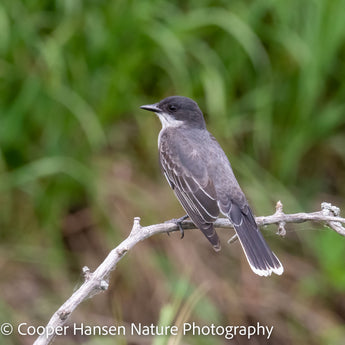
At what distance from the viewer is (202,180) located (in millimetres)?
4273

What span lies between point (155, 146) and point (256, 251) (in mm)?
2015

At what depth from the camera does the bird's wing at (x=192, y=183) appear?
154 inches

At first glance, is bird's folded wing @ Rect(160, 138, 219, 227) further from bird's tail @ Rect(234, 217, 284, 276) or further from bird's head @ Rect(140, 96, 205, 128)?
bird's head @ Rect(140, 96, 205, 128)

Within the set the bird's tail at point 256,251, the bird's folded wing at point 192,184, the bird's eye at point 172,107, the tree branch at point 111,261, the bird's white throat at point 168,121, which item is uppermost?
the bird's eye at point 172,107

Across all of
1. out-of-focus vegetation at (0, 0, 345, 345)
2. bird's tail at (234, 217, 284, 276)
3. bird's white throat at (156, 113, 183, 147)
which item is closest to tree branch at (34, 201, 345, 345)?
bird's tail at (234, 217, 284, 276)

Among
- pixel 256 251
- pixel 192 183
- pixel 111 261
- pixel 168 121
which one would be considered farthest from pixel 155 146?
pixel 111 261

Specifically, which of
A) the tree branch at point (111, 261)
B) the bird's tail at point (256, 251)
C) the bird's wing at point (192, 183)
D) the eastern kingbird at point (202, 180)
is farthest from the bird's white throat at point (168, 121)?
the tree branch at point (111, 261)

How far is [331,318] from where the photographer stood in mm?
5469

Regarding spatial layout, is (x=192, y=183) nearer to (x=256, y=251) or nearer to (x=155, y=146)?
(x=256, y=251)

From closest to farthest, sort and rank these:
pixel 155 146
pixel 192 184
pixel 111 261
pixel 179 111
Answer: pixel 111 261 < pixel 192 184 < pixel 179 111 < pixel 155 146

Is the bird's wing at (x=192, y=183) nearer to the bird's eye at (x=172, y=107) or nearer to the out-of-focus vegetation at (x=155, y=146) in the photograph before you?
the bird's eye at (x=172, y=107)

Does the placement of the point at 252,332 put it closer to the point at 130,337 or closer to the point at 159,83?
the point at 130,337

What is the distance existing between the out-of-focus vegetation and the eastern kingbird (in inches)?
28.6

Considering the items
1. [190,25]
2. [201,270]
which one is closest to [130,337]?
[201,270]
